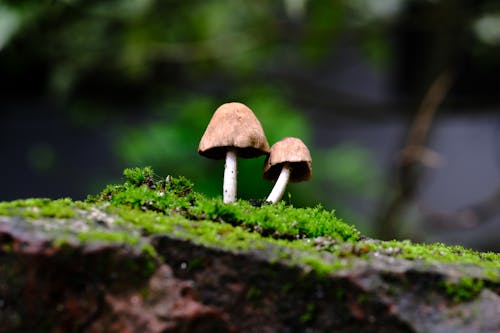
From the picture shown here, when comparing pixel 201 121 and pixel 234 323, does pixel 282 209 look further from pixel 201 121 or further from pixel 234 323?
pixel 201 121

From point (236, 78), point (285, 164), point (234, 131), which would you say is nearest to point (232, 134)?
point (234, 131)

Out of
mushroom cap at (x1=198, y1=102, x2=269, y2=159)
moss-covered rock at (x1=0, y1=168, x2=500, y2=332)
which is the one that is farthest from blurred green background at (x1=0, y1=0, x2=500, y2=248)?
moss-covered rock at (x1=0, y1=168, x2=500, y2=332)

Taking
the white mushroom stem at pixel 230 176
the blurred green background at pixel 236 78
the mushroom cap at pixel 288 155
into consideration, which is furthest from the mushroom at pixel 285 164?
the blurred green background at pixel 236 78

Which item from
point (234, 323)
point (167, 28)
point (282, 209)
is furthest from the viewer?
point (167, 28)

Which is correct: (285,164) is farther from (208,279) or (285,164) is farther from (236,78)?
(236,78)

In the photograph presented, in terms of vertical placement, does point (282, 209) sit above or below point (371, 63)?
below

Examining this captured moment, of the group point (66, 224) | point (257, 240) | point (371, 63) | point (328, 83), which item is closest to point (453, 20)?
point (371, 63)
